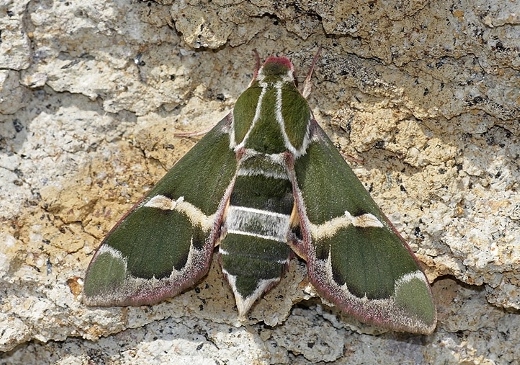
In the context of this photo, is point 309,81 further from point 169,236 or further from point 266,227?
point 169,236

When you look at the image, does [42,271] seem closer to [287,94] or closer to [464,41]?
[287,94]

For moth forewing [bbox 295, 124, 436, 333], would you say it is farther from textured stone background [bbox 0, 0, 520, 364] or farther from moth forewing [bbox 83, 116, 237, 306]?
moth forewing [bbox 83, 116, 237, 306]

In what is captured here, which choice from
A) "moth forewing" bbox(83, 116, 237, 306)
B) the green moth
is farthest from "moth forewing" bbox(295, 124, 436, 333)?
"moth forewing" bbox(83, 116, 237, 306)

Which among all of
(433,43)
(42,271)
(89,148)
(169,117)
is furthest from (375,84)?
(42,271)

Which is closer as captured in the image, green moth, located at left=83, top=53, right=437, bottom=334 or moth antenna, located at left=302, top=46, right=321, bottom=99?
green moth, located at left=83, top=53, right=437, bottom=334

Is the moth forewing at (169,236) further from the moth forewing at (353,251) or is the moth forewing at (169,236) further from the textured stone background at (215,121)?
the moth forewing at (353,251)

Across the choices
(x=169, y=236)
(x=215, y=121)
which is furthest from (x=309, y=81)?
(x=169, y=236)

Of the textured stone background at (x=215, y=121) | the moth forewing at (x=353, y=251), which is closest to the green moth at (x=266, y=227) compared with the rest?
the moth forewing at (x=353, y=251)
